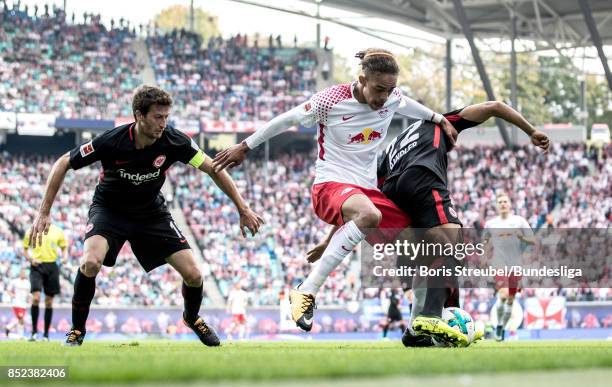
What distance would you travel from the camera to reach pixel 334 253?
27.3 ft

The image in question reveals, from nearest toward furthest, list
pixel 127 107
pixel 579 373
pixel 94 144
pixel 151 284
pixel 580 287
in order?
1. pixel 579 373
2. pixel 94 144
3. pixel 580 287
4. pixel 151 284
5. pixel 127 107

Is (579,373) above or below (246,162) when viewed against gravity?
below

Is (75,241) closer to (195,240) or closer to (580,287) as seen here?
(195,240)

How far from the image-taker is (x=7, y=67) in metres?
40.2

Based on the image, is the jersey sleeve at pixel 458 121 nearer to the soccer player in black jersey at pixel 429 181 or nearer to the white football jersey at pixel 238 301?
the soccer player in black jersey at pixel 429 181

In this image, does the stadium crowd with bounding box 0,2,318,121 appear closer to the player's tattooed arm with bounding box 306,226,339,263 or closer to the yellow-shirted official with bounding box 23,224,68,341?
the yellow-shirted official with bounding box 23,224,68,341

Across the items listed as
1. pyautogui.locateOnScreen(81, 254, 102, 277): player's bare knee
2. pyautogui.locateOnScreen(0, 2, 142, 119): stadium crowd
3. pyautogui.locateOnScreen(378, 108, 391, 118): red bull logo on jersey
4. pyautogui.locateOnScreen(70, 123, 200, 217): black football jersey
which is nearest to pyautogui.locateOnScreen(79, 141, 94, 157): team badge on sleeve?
pyautogui.locateOnScreen(70, 123, 200, 217): black football jersey

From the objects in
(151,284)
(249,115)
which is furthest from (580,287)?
(249,115)

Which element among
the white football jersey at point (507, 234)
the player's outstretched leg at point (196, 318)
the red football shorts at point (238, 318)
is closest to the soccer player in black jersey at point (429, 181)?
the player's outstretched leg at point (196, 318)

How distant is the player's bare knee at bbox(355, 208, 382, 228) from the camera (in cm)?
809

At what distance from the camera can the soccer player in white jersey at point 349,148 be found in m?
8.19

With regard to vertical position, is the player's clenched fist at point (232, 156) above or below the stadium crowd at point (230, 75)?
below

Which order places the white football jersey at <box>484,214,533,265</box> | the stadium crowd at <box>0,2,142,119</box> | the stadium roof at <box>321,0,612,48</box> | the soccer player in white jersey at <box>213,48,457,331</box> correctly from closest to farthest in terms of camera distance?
the soccer player in white jersey at <box>213,48,457,331</box> → the white football jersey at <box>484,214,533,265</box> → the stadium roof at <box>321,0,612,48</box> → the stadium crowd at <box>0,2,142,119</box>

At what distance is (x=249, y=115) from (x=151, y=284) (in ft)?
42.6
